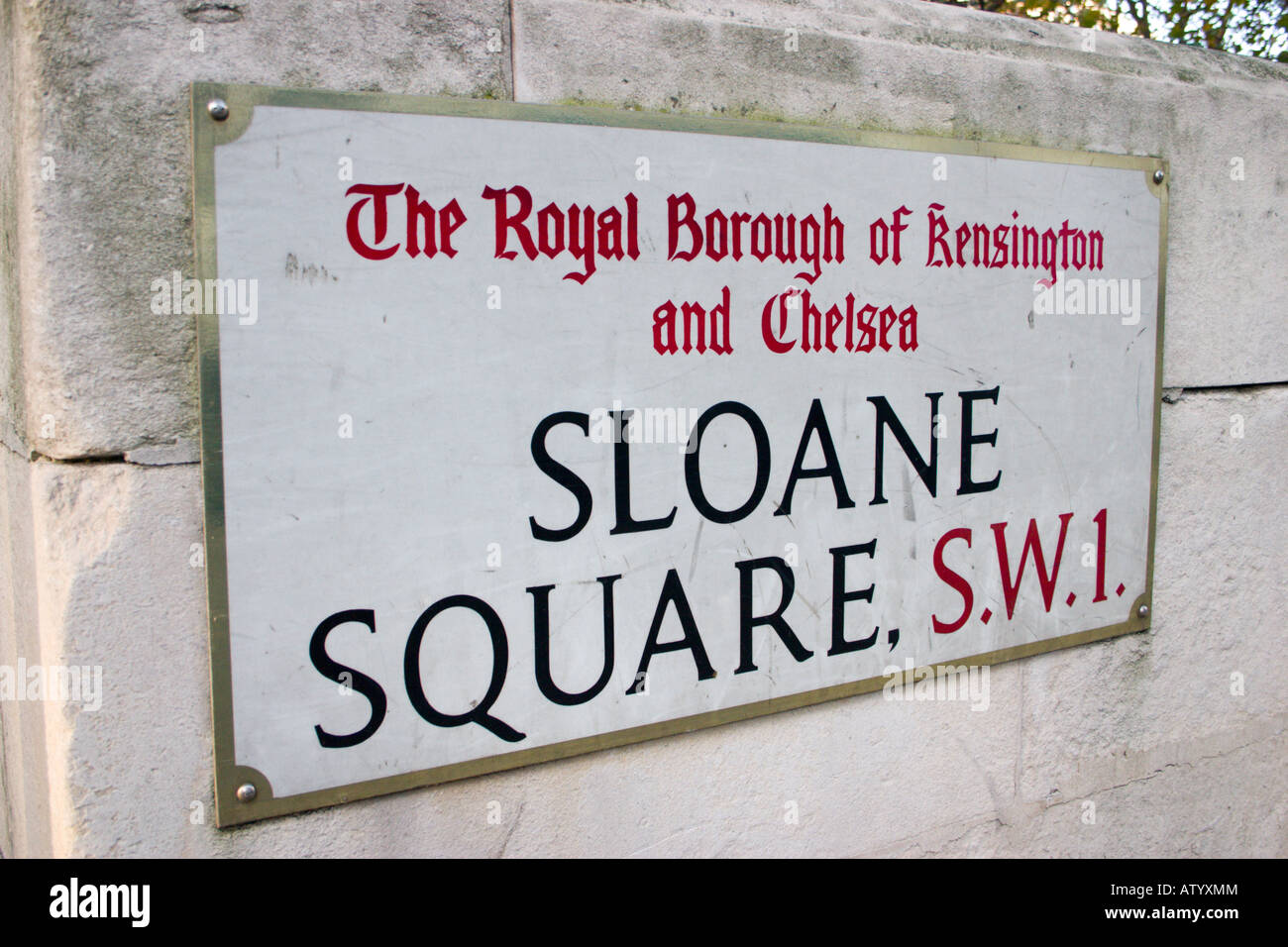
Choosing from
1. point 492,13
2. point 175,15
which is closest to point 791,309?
point 492,13

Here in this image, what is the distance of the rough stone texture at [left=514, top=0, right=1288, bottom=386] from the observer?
71.5 inches

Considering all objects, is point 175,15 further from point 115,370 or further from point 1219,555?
point 1219,555

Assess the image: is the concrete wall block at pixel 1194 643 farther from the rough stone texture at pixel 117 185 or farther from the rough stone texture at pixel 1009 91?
the rough stone texture at pixel 117 185

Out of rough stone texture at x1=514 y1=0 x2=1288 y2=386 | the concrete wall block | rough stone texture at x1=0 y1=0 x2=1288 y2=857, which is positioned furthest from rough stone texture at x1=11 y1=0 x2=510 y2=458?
the concrete wall block

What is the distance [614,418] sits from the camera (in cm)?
180

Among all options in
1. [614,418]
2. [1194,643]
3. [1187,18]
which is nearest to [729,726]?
[614,418]

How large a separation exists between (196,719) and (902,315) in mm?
1509

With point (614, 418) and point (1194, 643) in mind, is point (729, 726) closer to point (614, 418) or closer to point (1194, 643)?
point (614, 418)

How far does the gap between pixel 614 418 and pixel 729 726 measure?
2.18ft

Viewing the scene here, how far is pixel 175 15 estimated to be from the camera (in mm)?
1488

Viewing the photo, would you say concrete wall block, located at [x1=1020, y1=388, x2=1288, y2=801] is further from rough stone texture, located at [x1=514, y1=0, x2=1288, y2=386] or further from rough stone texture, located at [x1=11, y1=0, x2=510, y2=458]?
rough stone texture, located at [x1=11, y1=0, x2=510, y2=458]

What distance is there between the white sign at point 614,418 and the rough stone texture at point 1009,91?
0.29 feet

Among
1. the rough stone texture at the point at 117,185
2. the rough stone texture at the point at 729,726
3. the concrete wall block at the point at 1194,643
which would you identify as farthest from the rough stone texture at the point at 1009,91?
the rough stone texture at the point at 117,185
